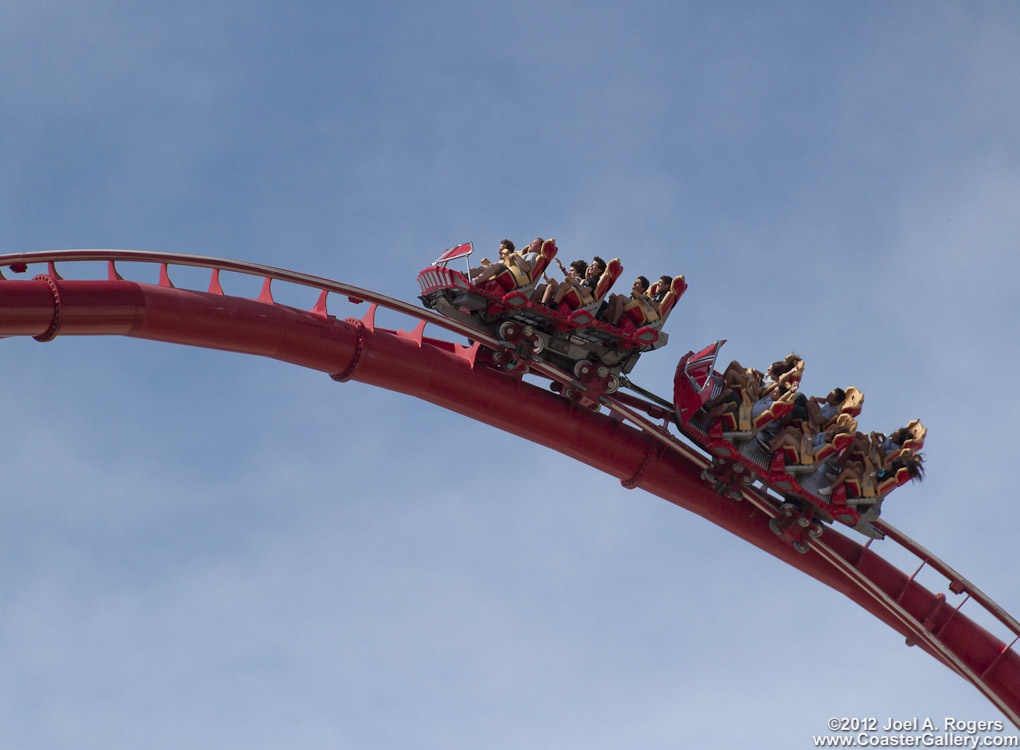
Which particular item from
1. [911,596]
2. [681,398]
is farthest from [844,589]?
[681,398]

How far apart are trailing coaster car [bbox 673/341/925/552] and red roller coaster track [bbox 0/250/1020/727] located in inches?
8.6

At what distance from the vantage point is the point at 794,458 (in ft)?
46.2

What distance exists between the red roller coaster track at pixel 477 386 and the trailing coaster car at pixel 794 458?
0.22m

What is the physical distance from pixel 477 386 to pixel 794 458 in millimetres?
3294

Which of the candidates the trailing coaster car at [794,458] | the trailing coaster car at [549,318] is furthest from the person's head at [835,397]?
the trailing coaster car at [549,318]

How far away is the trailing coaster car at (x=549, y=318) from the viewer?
12.5 m

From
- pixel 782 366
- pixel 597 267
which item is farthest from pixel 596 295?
pixel 782 366

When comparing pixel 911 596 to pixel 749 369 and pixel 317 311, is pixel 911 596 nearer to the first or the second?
pixel 749 369

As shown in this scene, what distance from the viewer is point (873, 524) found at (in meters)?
14.7

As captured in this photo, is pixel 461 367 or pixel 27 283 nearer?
pixel 27 283

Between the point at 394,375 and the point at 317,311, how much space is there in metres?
0.92

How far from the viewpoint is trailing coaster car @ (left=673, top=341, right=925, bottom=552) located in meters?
13.8

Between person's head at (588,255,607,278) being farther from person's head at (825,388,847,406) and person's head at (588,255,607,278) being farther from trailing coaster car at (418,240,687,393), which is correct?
person's head at (825,388,847,406)

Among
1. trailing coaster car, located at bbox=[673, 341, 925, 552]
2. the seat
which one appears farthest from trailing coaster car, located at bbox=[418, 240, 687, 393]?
trailing coaster car, located at bbox=[673, 341, 925, 552]
